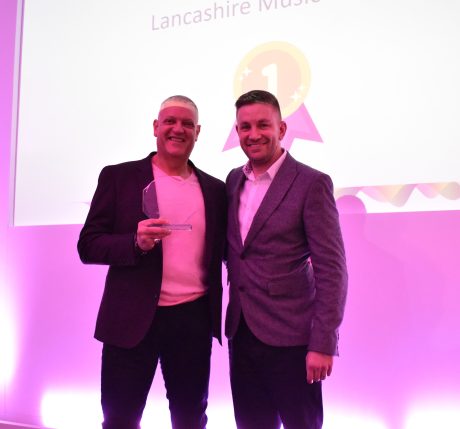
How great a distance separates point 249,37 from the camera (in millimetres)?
2514

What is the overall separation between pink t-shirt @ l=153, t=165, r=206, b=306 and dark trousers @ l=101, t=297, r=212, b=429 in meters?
0.05

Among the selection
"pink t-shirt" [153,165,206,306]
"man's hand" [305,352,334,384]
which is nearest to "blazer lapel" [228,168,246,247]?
"pink t-shirt" [153,165,206,306]

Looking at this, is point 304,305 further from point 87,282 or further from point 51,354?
point 51,354

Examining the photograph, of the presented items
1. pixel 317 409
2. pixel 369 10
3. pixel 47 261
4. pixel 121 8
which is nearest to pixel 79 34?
pixel 121 8

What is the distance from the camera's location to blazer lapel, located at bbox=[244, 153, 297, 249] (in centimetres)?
158

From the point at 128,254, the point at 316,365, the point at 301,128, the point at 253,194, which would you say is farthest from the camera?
the point at 301,128

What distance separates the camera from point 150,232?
1471 mm

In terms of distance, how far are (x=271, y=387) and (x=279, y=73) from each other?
1.57m

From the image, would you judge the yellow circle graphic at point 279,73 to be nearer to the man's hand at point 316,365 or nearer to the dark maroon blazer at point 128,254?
the dark maroon blazer at point 128,254

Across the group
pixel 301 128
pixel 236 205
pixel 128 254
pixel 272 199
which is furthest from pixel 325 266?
pixel 301 128

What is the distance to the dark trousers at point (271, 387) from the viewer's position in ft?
5.05

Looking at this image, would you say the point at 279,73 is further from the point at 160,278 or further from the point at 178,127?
the point at 160,278

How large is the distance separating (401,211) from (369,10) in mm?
977

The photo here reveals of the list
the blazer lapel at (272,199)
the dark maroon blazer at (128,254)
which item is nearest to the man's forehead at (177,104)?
the dark maroon blazer at (128,254)
